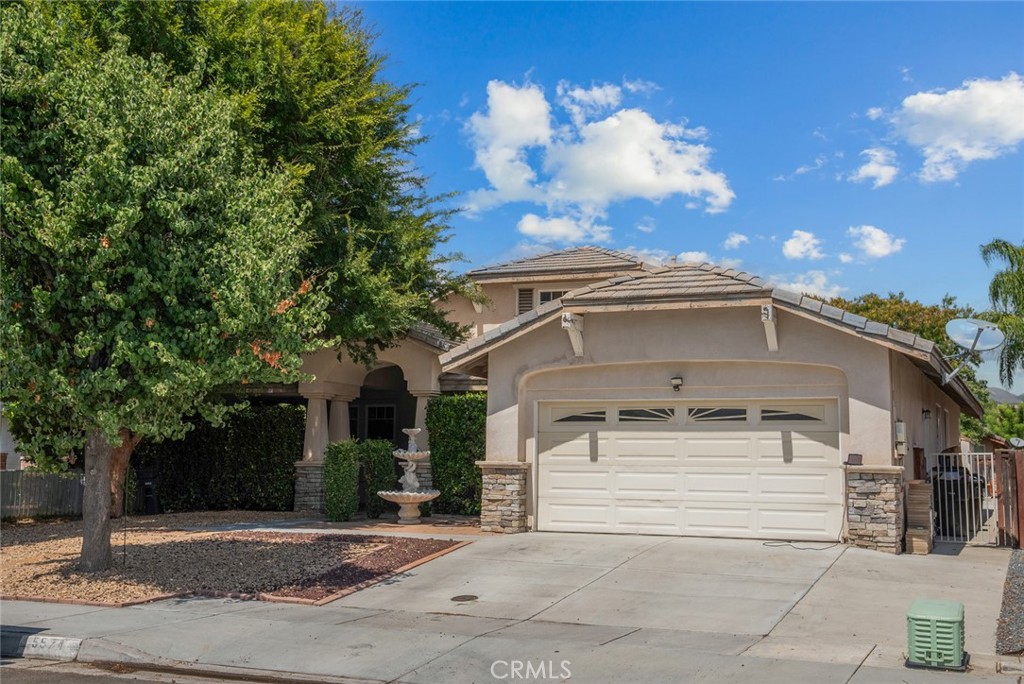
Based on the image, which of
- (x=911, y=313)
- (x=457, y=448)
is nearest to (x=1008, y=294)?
(x=911, y=313)

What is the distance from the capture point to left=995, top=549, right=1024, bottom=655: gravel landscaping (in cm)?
859

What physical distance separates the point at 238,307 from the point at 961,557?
423 inches

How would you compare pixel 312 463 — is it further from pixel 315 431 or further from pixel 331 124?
pixel 331 124

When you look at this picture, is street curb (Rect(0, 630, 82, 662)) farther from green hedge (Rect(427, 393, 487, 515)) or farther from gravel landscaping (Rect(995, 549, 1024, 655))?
green hedge (Rect(427, 393, 487, 515))

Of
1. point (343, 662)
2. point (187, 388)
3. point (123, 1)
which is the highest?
point (123, 1)

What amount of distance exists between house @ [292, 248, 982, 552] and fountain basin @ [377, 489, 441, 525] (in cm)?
229

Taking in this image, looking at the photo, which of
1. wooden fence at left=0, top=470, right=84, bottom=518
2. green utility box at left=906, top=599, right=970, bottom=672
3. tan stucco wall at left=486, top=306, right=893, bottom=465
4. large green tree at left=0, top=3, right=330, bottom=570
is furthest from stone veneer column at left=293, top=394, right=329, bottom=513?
green utility box at left=906, top=599, right=970, bottom=672

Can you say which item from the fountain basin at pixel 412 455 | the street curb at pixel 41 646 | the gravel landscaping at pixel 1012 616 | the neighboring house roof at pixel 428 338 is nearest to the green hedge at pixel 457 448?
the fountain basin at pixel 412 455

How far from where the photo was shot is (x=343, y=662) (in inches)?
336

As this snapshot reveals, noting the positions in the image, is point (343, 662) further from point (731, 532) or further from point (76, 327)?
point (731, 532)

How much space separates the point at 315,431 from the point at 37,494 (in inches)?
251

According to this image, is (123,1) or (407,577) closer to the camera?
(407,577)

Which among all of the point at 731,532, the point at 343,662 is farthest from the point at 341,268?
the point at 343,662

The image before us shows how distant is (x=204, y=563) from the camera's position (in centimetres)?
1343
